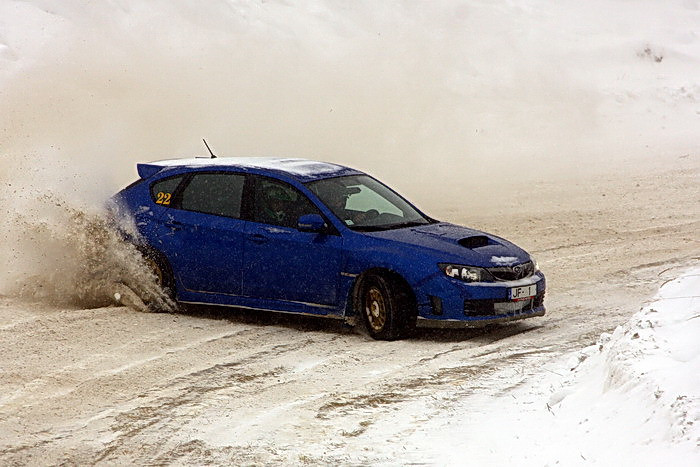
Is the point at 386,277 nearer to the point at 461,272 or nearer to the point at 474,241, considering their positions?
the point at 461,272

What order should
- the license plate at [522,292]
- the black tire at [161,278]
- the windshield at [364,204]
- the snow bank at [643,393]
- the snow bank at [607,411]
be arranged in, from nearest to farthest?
the snow bank at [643,393], the snow bank at [607,411], the license plate at [522,292], the windshield at [364,204], the black tire at [161,278]

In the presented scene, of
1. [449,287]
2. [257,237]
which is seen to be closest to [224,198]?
[257,237]

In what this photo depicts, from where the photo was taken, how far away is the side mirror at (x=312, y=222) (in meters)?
9.61

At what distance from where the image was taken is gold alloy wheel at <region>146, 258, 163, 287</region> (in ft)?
35.0

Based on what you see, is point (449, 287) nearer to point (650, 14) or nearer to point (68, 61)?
point (68, 61)

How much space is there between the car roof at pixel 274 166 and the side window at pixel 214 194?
0.13m

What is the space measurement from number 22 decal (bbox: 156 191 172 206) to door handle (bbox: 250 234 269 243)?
1.23m

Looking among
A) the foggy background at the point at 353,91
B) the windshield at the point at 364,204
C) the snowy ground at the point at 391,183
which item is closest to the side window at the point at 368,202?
the windshield at the point at 364,204

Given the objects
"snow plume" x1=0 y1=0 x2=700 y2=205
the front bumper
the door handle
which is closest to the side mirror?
the door handle

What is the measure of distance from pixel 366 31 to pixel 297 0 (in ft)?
9.27

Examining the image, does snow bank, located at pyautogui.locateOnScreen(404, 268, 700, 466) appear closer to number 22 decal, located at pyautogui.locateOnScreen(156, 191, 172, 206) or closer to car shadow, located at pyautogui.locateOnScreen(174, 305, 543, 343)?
car shadow, located at pyautogui.locateOnScreen(174, 305, 543, 343)

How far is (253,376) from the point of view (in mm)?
8227

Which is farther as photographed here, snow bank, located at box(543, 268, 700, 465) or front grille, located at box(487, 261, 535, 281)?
front grille, located at box(487, 261, 535, 281)

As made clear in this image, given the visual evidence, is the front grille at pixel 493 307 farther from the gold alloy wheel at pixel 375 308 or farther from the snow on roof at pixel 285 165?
the snow on roof at pixel 285 165
